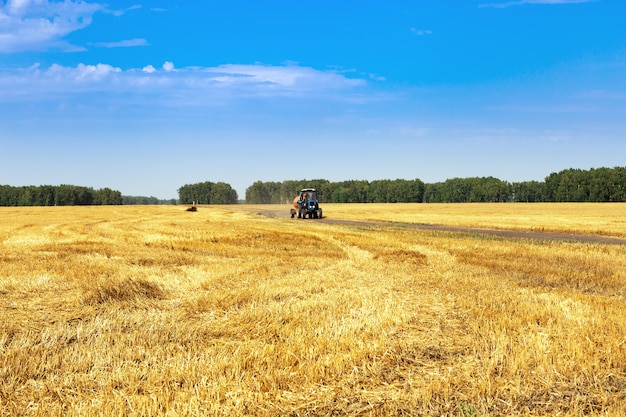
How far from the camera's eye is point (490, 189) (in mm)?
159500

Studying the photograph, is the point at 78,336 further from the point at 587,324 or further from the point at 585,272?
the point at 585,272

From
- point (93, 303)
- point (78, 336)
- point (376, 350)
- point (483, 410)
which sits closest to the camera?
point (483, 410)

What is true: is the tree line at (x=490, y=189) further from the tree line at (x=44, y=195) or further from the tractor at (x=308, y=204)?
the tractor at (x=308, y=204)

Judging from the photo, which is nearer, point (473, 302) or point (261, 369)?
point (261, 369)

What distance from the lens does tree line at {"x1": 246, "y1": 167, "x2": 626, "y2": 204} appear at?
12750 centimetres

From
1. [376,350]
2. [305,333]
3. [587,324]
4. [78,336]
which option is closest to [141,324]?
[78,336]

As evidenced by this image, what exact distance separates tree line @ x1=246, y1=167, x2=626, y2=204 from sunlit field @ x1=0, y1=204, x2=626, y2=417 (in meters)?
134

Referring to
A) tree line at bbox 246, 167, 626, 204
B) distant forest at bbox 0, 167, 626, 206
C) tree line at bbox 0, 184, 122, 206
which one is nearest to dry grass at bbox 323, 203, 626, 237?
tree line at bbox 246, 167, 626, 204

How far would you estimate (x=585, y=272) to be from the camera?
14312 millimetres

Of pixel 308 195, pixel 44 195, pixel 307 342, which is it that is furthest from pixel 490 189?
pixel 307 342

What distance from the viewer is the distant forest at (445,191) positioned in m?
129

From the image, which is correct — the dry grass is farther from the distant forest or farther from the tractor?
the distant forest

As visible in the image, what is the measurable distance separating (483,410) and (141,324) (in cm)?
572

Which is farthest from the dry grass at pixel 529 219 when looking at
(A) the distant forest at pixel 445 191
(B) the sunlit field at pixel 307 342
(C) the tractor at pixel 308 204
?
(A) the distant forest at pixel 445 191
